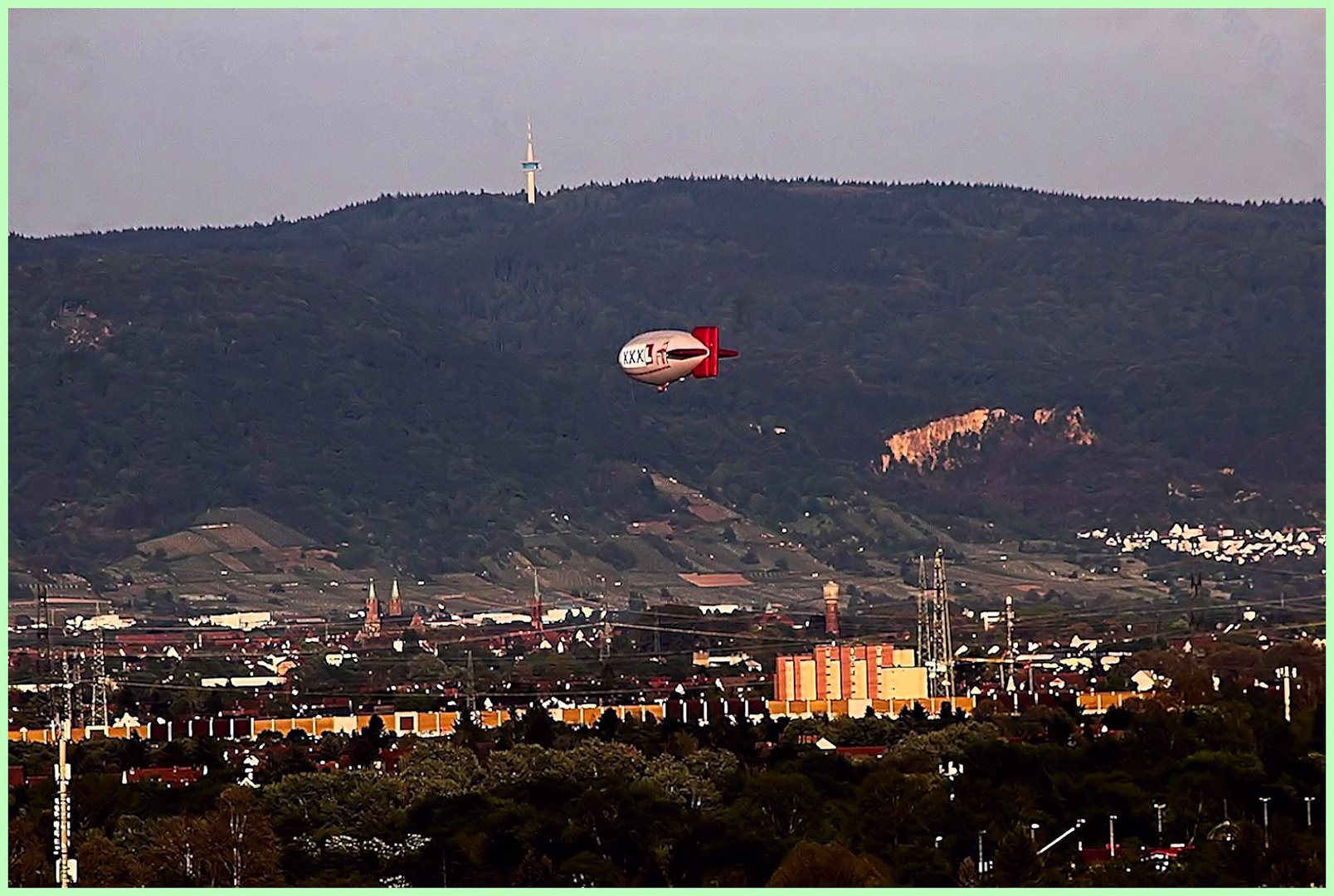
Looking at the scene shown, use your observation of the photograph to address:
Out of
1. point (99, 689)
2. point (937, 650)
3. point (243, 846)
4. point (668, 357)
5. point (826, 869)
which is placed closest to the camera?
point (826, 869)

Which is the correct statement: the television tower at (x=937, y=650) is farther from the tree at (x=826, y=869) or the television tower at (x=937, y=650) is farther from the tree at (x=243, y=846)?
the tree at (x=826, y=869)

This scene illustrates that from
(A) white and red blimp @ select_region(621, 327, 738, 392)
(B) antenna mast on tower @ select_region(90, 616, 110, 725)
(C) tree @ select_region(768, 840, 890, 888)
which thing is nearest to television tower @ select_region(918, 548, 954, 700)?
(A) white and red blimp @ select_region(621, 327, 738, 392)

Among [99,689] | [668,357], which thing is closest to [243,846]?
[668,357]

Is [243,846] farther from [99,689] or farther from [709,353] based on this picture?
[99,689]

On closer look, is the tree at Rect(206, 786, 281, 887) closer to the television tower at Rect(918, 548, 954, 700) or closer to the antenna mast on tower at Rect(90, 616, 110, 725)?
the antenna mast on tower at Rect(90, 616, 110, 725)

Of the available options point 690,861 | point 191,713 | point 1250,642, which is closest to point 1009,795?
point 690,861

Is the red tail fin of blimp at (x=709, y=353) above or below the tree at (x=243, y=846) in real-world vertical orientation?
above

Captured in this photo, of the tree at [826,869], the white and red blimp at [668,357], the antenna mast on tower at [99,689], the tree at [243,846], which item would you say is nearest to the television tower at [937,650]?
the white and red blimp at [668,357]

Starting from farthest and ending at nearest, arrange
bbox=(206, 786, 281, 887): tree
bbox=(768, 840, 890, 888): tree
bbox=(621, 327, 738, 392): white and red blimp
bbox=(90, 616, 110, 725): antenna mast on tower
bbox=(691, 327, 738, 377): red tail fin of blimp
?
bbox=(90, 616, 110, 725): antenna mast on tower
bbox=(621, 327, 738, 392): white and red blimp
bbox=(691, 327, 738, 377): red tail fin of blimp
bbox=(206, 786, 281, 887): tree
bbox=(768, 840, 890, 888): tree

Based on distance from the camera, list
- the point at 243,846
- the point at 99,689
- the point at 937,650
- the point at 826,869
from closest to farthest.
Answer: the point at 826,869
the point at 243,846
the point at 99,689
the point at 937,650
